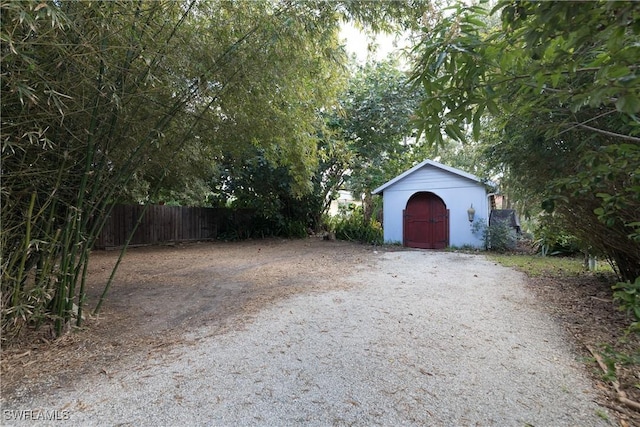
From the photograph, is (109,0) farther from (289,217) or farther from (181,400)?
(289,217)

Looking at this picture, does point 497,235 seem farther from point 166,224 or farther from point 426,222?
point 166,224

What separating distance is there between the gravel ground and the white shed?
603cm

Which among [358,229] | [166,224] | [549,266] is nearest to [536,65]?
[549,266]

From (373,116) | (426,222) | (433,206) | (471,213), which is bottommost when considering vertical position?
(426,222)

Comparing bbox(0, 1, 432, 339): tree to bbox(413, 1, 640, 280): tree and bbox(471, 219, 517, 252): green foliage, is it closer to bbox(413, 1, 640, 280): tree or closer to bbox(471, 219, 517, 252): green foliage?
bbox(413, 1, 640, 280): tree

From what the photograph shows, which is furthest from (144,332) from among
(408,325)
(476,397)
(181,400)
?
(476,397)

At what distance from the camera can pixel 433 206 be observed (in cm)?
934

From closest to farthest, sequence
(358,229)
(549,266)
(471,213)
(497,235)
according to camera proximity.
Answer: (549,266) < (497,235) < (471,213) < (358,229)

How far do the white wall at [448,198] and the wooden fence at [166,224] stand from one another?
5113 mm

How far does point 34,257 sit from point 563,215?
5482mm

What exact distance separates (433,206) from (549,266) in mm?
3688

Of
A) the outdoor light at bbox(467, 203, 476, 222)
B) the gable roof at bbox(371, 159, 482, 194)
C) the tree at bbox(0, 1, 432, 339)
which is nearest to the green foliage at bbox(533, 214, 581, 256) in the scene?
the outdoor light at bbox(467, 203, 476, 222)

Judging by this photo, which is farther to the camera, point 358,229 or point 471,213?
point 358,229

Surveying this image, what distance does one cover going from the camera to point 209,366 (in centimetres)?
205
